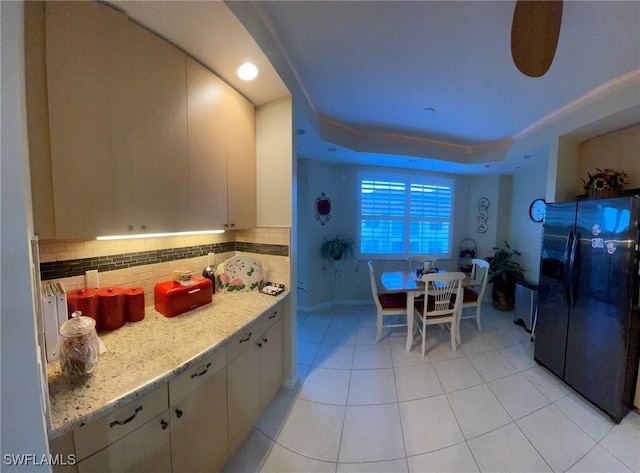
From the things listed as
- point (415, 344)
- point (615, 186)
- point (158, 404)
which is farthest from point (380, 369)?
point (615, 186)

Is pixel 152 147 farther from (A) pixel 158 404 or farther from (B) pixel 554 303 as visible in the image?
(B) pixel 554 303

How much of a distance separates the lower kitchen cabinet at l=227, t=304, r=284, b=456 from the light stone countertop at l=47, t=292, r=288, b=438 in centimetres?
14

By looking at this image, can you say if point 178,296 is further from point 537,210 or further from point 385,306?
point 537,210

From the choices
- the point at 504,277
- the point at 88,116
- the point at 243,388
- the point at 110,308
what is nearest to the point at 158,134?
the point at 88,116

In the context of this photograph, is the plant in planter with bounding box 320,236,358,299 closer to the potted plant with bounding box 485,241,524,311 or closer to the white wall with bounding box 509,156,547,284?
the potted plant with bounding box 485,241,524,311

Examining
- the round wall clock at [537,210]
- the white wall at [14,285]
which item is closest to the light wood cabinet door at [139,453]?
the white wall at [14,285]

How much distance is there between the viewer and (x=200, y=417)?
1.08 meters

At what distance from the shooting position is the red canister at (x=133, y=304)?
126 centimetres

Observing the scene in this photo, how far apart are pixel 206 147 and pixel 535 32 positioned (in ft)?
5.54

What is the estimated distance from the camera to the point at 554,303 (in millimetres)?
2074

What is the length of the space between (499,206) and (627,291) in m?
2.74

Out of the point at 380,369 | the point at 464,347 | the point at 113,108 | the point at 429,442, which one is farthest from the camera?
the point at 464,347

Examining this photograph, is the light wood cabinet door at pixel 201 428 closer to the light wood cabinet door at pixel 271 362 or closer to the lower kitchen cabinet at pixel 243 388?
the lower kitchen cabinet at pixel 243 388

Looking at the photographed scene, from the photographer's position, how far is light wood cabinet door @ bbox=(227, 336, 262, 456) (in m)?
1.26
